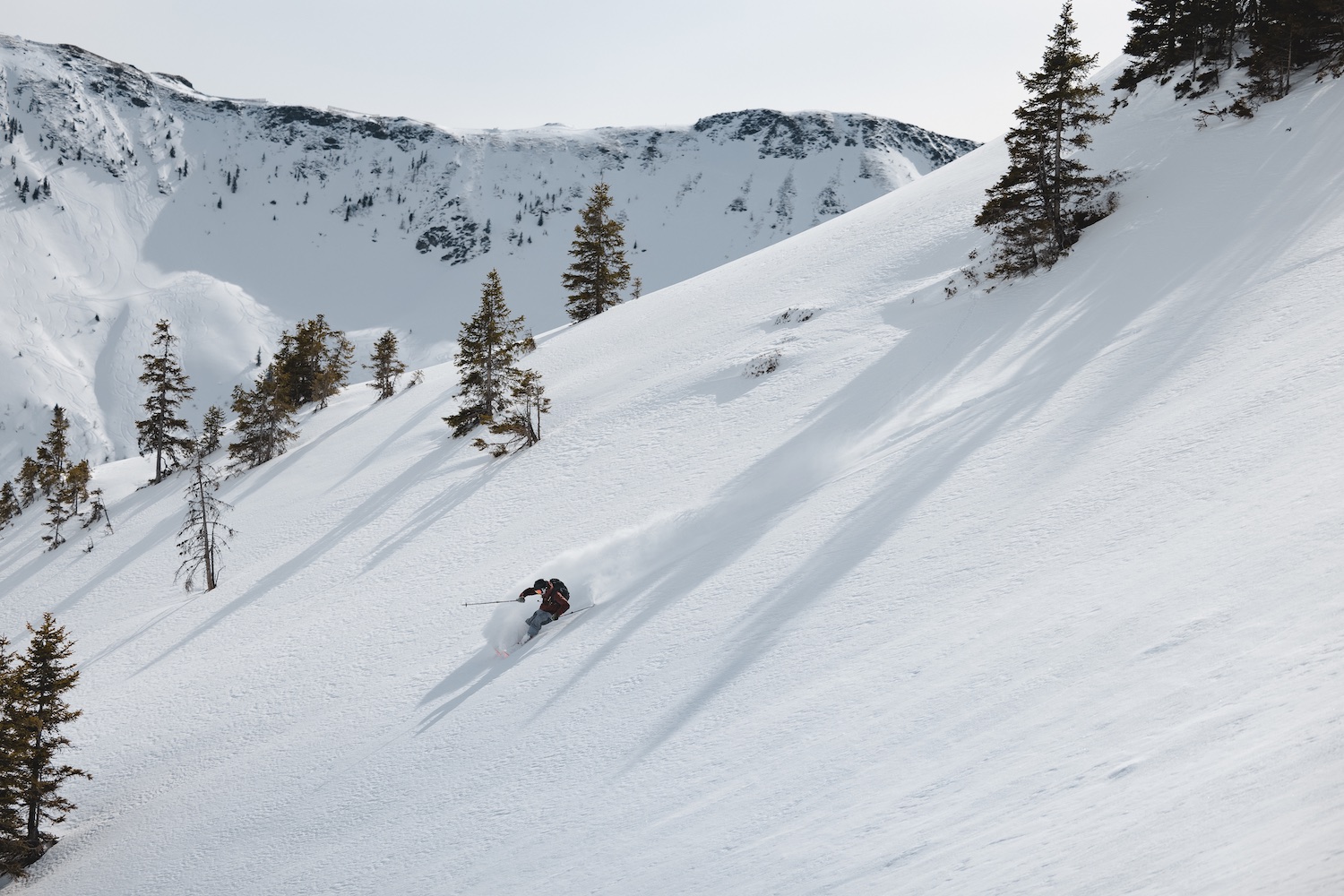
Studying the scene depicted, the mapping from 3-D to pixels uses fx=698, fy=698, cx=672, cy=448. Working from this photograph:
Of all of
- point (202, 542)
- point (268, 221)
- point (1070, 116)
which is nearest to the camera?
point (1070, 116)

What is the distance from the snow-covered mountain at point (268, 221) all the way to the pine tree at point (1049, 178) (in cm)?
12078

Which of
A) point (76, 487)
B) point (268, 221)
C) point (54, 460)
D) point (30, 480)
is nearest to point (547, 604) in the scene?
point (76, 487)

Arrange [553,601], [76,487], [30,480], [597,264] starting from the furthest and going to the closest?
[30,480] < [597,264] < [76,487] < [553,601]

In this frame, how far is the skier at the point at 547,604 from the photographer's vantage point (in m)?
13.8

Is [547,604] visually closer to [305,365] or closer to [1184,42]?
[1184,42]

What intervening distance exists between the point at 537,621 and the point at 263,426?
3582 centimetres

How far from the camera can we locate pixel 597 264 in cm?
4628

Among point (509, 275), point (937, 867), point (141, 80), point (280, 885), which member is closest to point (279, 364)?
point (280, 885)

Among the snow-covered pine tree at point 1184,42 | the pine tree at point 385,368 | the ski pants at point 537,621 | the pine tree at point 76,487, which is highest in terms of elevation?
the snow-covered pine tree at point 1184,42

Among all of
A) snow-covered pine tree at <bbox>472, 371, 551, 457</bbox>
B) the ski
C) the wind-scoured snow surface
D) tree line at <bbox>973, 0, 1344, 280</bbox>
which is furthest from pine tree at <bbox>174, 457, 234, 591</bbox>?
tree line at <bbox>973, 0, 1344, 280</bbox>

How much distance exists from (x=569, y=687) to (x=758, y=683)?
3.49 m

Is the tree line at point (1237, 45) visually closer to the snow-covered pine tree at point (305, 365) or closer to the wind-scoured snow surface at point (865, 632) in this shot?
the wind-scoured snow surface at point (865, 632)

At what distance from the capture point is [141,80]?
198250mm

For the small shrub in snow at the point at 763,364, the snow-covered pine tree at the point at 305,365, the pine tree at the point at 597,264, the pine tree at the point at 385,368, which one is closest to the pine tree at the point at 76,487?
the snow-covered pine tree at the point at 305,365
